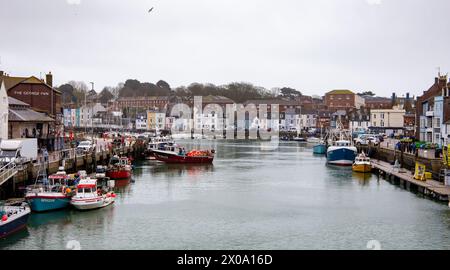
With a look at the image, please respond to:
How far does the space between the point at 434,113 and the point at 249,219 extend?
1170 inches

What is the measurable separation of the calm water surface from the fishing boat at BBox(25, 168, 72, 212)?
416 millimetres

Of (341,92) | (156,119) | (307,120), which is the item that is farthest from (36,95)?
(341,92)

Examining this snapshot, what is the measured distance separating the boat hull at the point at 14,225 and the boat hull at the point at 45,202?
2.85m

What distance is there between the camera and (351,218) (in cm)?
2336

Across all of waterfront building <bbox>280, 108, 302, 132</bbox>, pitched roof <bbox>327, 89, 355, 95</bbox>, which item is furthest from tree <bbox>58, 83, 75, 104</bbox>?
pitched roof <bbox>327, 89, 355, 95</bbox>

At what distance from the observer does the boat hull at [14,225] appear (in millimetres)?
18172

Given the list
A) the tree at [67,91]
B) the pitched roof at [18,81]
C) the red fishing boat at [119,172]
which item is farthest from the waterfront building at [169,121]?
the red fishing boat at [119,172]

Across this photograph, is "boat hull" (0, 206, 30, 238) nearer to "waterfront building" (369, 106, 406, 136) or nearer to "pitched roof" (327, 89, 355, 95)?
"waterfront building" (369, 106, 406, 136)

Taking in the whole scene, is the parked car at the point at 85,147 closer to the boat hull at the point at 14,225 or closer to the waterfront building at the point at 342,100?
the boat hull at the point at 14,225

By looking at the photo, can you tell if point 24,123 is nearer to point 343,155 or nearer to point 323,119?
point 343,155

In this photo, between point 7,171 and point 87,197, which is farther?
point 87,197

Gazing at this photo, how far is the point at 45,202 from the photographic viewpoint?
23.1 m

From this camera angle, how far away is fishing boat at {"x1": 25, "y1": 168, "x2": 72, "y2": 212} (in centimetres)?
2281
